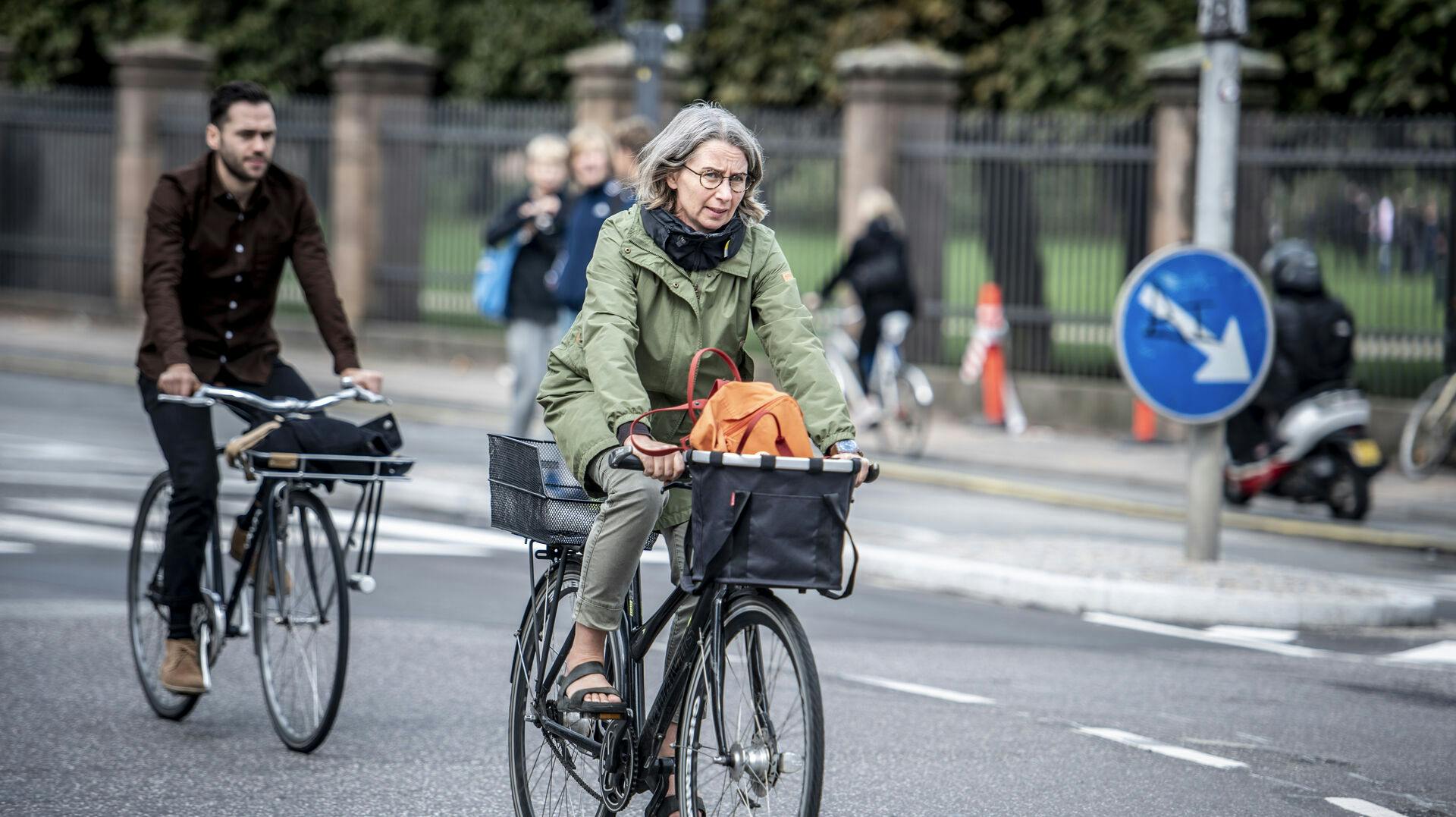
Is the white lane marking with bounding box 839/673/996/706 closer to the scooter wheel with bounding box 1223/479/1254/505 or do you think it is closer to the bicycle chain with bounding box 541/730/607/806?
the bicycle chain with bounding box 541/730/607/806

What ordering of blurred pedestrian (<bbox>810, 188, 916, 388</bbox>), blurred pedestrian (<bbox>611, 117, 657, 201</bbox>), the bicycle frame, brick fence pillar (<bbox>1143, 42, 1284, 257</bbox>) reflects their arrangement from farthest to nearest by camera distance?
brick fence pillar (<bbox>1143, 42, 1284, 257</bbox>), blurred pedestrian (<bbox>810, 188, 916, 388</bbox>), blurred pedestrian (<bbox>611, 117, 657, 201</bbox>), the bicycle frame

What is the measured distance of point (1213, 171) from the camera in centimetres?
892

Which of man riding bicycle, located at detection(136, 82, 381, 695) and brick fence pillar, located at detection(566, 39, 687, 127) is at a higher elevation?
brick fence pillar, located at detection(566, 39, 687, 127)

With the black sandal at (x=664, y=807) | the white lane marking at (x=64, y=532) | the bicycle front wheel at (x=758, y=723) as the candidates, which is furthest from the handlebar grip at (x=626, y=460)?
the white lane marking at (x=64, y=532)

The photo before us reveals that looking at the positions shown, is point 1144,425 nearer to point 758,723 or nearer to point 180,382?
point 180,382

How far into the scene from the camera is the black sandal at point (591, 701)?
435cm

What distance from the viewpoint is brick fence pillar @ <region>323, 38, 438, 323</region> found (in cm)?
2039

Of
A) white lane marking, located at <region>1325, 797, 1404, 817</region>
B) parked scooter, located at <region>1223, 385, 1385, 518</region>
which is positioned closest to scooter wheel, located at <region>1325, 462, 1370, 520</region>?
parked scooter, located at <region>1223, 385, 1385, 518</region>

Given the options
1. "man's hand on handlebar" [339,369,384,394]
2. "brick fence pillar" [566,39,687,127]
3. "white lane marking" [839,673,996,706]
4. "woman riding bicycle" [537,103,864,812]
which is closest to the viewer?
"woman riding bicycle" [537,103,864,812]

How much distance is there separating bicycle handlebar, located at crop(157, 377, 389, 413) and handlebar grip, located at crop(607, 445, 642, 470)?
173 cm

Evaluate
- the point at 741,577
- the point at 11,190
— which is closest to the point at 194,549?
the point at 741,577

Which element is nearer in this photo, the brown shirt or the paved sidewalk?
the brown shirt

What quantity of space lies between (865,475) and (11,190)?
2195 centimetres

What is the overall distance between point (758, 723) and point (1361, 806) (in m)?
2.22
